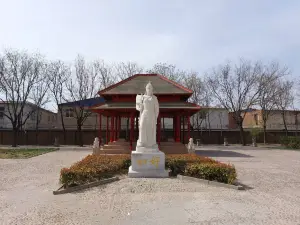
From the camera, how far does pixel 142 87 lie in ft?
72.8

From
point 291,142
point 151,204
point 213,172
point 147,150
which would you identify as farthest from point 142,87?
point 291,142

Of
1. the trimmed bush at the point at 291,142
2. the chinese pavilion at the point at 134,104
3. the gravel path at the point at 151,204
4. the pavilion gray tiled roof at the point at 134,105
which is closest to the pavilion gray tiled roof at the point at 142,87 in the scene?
the chinese pavilion at the point at 134,104

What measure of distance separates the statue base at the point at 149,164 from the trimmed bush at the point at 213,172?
1.11 meters

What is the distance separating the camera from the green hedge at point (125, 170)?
8.95 m

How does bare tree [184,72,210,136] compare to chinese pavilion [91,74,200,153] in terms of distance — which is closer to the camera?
chinese pavilion [91,74,200,153]

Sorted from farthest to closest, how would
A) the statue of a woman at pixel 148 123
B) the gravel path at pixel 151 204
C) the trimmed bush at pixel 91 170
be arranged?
the statue of a woman at pixel 148 123
the trimmed bush at pixel 91 170
the gravel path at pixel 151 204

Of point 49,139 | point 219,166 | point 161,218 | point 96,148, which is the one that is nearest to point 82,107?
point 49,139

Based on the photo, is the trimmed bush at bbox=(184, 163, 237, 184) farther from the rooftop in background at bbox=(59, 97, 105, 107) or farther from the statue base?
the rooftop in background at bbox=(59, 97, 105, 107)

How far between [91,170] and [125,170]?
2375mm

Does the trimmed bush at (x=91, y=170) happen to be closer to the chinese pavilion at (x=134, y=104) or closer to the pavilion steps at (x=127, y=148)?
the pavilion steps at (x=127, y=148)

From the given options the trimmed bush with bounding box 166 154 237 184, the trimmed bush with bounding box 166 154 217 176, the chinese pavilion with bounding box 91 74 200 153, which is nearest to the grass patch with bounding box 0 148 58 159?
the chinese pavilion with bounding box 91 74 200 153

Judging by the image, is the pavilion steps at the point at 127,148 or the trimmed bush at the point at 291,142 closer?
the pavilion steps at the point at 127,148

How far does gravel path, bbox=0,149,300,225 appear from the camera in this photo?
600 cm

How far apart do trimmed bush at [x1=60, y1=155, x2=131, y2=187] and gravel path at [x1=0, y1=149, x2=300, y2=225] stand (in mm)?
654
